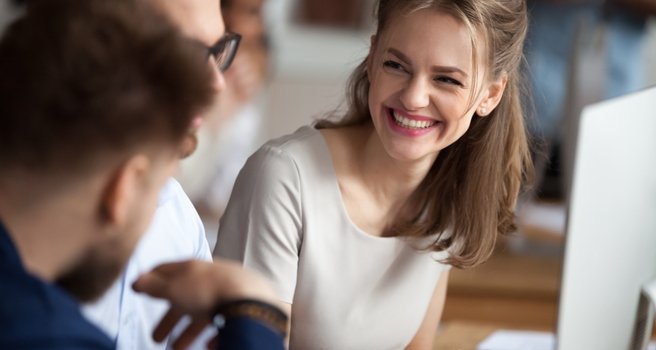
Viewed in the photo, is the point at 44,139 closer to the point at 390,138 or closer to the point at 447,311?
the point at 390,138

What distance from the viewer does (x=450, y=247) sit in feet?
5.64

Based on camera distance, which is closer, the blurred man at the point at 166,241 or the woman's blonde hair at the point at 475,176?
the blurred man at the point at 166,241

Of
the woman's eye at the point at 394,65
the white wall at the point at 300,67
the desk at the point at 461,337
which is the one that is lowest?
the white wall at the point at 300,67

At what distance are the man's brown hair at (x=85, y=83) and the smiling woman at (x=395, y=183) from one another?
70 centimetres

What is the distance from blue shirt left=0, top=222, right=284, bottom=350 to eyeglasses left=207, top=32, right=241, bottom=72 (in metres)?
0.53

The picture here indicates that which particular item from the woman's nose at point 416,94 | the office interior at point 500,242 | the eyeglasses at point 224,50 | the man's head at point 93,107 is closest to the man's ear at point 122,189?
the man's head at point 93,107

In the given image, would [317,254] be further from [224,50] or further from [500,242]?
[500,242]

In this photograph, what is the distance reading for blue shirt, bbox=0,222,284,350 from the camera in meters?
0.85

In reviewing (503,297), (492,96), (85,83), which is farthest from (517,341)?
(503,297)

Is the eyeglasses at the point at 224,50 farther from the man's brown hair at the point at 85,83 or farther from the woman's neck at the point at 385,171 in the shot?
the man's brown hair at the point at 85,83

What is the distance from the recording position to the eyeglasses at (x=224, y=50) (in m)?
1.40

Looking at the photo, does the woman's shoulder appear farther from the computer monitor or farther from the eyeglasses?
the computer monitor

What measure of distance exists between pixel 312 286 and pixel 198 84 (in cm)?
81

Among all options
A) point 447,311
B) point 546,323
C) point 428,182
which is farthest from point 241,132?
point 428,182
